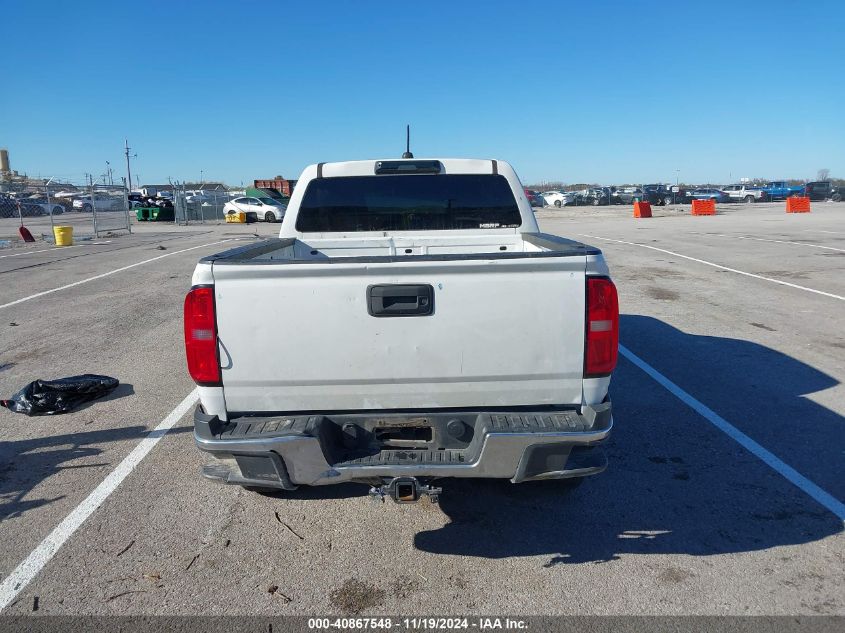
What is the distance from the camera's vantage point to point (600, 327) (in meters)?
3.16

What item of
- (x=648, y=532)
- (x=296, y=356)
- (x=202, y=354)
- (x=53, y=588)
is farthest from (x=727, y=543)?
(x=53, y=588)

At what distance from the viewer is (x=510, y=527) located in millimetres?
3768

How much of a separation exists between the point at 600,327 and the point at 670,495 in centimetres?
157

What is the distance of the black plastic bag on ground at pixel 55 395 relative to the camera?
5637mm

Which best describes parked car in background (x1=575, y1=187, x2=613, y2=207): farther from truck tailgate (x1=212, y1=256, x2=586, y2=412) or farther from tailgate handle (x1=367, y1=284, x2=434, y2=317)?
tailgate handle (x1=367, y1=284, x2=434, y2=317)

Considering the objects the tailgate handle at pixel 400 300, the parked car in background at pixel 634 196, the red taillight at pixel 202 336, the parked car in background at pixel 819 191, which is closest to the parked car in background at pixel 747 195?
the parked car in background at pixel 819 191

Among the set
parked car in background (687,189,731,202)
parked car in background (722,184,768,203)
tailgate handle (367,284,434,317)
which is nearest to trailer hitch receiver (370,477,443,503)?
tailgate handle (367,284,434,317)

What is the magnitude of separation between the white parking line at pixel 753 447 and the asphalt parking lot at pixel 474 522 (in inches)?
0.7

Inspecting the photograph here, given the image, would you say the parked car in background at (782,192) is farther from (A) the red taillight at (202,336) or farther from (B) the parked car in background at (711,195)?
(A) the red taillight at (202,336)

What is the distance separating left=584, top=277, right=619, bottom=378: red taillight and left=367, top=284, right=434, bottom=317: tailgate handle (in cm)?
78

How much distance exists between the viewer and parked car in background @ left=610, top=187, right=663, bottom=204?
51344 millimetres

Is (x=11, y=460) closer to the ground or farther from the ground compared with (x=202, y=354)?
closer to the ground

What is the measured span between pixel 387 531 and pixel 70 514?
1.94 m

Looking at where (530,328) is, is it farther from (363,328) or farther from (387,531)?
(387,531)
